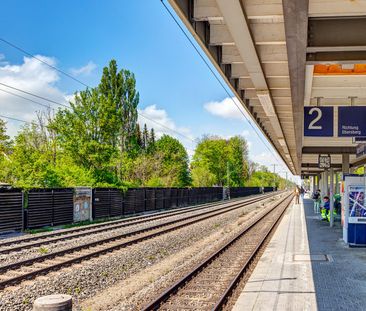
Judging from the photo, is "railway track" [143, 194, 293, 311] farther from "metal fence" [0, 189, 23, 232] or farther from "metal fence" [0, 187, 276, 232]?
"metal fence" [0, 187, 276, 232]

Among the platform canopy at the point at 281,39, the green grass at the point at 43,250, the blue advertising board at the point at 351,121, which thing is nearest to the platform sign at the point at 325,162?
the blue advertising board at the point at 351,121

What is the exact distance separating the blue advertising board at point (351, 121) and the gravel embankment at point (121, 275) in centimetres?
532

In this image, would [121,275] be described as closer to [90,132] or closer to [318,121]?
[318,121]

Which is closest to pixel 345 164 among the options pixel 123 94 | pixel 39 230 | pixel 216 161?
pixel 39 230

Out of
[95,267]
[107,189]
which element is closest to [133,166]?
[107,189]

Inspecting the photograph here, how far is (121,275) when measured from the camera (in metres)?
11.7

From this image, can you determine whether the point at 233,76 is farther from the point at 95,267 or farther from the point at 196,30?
the point at 95,267

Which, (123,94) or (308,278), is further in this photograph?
(123,94)

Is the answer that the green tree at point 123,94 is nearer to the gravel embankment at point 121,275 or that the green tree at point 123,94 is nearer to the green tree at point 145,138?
the green tree at point 145,138

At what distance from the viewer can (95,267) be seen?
12250 mm

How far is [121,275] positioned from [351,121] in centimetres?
672

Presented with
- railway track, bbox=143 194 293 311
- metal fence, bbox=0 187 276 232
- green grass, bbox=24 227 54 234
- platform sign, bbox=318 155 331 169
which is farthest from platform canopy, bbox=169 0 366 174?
green grass, bbox=24 227 54 234

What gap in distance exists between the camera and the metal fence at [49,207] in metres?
21.7

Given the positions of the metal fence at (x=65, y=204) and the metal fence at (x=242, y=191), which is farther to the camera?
the metal fence at (x=242, y=191)
